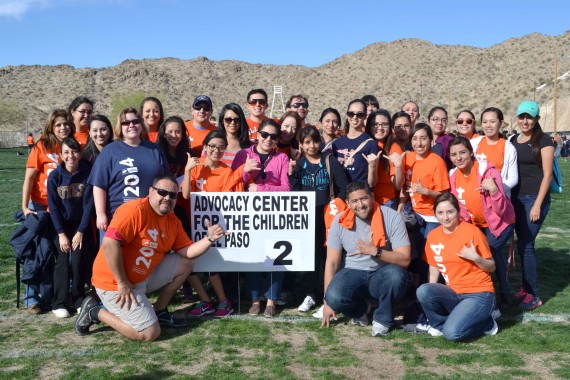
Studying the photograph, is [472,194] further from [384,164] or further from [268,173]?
[268,173]

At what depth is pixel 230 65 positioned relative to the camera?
106500 mm

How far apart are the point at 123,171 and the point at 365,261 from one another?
2327 millimetres

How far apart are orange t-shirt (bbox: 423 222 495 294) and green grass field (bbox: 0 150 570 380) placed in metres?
0.46

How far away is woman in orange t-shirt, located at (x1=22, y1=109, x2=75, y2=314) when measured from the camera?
233 inches

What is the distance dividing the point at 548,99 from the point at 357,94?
2881 centimetres

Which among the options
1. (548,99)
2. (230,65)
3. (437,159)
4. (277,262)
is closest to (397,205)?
(437,159)

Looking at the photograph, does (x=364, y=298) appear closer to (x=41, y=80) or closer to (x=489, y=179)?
(x=489, y=179)

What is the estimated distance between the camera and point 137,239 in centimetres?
507

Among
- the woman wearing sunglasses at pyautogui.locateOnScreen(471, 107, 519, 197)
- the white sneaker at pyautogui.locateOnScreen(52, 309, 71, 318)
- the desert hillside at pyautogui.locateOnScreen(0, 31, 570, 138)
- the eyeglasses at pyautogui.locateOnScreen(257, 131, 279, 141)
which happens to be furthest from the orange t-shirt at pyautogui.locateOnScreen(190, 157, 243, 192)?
the desert hillside at pyautogui.locateOnScreen(0, 31, 570, 138)

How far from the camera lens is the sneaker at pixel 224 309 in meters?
5.74

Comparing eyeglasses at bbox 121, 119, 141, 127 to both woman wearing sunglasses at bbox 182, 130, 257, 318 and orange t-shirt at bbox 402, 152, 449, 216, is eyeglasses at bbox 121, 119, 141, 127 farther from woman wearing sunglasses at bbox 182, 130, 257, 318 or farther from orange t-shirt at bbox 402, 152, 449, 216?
orange t-shirt at bbox 402, 152, 449, 216

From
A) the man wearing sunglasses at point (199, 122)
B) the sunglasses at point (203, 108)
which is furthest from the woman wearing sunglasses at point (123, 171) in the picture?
the sunglasses at point (203, 108)

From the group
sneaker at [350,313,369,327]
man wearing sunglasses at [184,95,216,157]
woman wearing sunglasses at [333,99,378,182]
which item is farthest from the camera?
man wearing sunglasses at [184,95,216,157]

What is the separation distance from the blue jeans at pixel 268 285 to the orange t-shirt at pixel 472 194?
1907 mm
